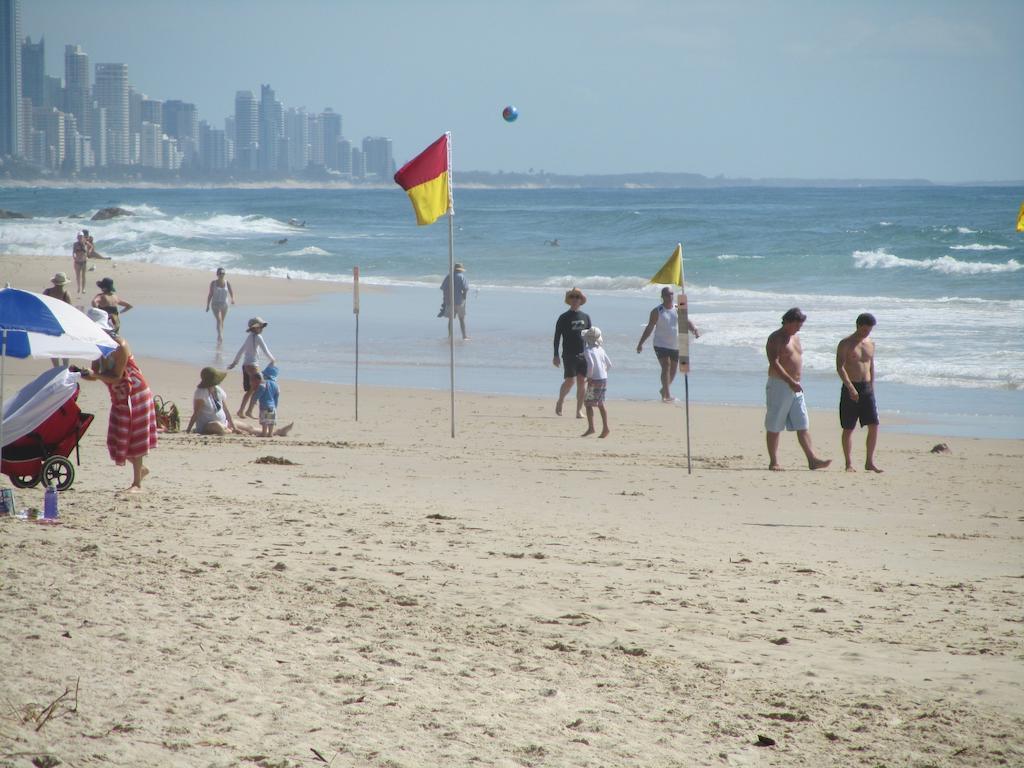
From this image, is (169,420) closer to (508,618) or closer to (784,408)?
(784,408)

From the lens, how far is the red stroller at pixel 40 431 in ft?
25.2

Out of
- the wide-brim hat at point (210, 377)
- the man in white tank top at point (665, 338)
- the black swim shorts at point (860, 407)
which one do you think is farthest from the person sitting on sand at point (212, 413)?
the black swim shorts at point (860, 407)

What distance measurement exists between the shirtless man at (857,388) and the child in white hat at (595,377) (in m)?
2.51

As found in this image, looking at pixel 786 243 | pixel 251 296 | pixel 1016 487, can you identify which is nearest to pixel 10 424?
pixel 1016 487

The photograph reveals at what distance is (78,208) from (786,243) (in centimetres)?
6582

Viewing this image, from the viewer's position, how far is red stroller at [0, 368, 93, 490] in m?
7.69

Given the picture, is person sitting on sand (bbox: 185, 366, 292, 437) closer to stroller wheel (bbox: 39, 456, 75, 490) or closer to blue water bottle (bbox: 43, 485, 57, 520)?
stroller wheel (bbox: 39, 456, 75, 490)

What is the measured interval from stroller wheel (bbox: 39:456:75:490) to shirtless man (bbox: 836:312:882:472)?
6302mm

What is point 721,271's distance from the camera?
39250 mm

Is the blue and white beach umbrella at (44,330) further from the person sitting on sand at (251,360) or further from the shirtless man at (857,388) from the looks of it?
the shirtless man at (857,388)

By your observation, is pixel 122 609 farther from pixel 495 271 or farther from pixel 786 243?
pixel 786 243

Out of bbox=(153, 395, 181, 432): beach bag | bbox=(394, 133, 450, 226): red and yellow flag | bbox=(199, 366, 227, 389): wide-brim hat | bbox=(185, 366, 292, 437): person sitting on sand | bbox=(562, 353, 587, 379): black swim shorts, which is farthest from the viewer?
bbox=(562, 353, 587, 379): black swim shorts

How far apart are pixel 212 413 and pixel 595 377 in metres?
3.83

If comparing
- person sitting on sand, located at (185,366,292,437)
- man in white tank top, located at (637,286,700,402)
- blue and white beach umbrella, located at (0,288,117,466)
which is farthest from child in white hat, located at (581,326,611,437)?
blue and white beach umbrella, located at (0,288,117,466)
